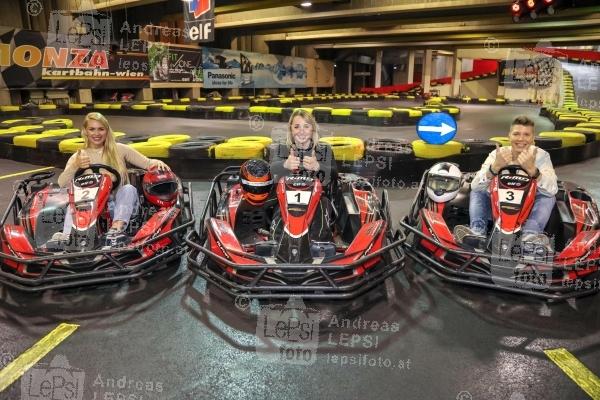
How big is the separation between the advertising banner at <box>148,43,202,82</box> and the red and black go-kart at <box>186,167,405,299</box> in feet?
41.9

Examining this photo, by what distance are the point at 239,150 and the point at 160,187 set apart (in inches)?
71.6

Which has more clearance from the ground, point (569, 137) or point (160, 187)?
point (569, 137)

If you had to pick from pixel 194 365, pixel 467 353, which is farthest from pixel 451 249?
pixel 194 365

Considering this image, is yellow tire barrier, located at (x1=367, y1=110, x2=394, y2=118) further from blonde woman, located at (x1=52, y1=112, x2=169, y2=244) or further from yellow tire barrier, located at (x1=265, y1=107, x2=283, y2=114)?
blonde woman, located at (x1=52, y1=112, x2=169, y2=244)

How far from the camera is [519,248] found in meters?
2.40

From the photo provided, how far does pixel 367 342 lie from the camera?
1979mm

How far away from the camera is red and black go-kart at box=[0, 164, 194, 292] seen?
2258 millimetres

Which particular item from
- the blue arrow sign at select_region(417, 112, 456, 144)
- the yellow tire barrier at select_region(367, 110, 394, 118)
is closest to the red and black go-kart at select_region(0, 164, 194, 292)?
the blue arrow sign at select_region(417, 112, 456, 144)

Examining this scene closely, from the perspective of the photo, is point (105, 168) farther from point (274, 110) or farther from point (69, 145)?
point (274, 110)

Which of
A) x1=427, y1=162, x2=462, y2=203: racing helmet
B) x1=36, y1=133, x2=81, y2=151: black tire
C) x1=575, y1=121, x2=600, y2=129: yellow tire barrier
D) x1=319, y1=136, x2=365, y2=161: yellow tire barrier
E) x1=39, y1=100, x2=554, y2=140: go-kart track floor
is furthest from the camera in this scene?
x1=39, y1=100, x2=554, y2=140: go-kart track floor

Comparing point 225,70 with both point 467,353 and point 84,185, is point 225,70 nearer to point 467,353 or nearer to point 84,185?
point 84,185

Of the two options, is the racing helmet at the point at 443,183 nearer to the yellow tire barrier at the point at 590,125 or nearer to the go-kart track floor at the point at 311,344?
the go-kart track floor at the point at 311,344

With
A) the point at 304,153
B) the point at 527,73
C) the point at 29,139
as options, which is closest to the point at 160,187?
the point at 304,153

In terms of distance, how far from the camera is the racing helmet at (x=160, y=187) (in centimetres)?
296
